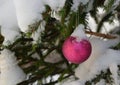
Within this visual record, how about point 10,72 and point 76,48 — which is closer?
point 76,48

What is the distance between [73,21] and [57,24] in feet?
0.46

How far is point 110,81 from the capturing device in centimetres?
119

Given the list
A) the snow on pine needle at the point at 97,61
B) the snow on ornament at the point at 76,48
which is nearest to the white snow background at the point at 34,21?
the snow on pine needle at the point at 97,61

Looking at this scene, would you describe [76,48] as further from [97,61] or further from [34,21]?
[97,61]

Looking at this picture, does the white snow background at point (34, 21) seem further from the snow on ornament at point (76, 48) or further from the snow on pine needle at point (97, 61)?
the snow on ornament at point (76, 48)

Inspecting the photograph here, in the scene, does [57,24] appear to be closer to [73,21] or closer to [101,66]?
[73,21]

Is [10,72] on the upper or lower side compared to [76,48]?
upper

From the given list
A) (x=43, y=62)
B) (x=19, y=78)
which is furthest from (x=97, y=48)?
(x=19, y=78)

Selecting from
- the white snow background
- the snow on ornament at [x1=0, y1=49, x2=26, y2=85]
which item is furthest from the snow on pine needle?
the snow on ornament at [x1=0, y1=49, x2=26, y2=85]

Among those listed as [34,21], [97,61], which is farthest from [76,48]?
[97,61]

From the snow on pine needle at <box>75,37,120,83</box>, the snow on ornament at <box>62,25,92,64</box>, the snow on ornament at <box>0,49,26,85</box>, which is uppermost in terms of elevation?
the snow on ornament at <box>0,49,26,85</box>

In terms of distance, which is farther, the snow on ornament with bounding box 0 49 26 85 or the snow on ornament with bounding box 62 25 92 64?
the snow on ornament with bounding box 0 49 26 85

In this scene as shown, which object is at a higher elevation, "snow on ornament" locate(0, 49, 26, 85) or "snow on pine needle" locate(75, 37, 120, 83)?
"snow on ornament" locate(0, 49, 26, 85)

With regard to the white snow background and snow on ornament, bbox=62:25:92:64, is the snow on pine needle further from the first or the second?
snow on ornament, bbox=62:25:92:64
